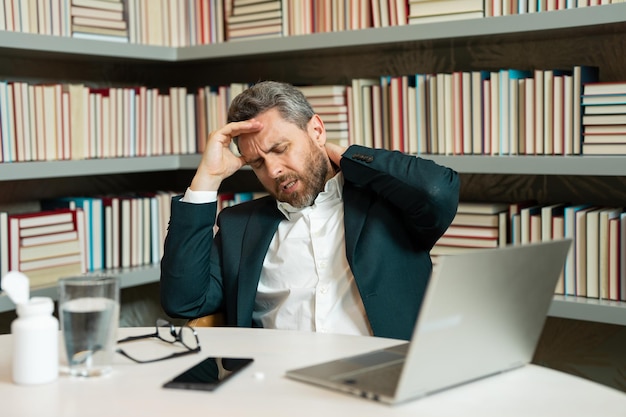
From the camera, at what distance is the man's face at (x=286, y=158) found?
84.0 inches

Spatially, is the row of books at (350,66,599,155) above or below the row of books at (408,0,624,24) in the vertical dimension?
below

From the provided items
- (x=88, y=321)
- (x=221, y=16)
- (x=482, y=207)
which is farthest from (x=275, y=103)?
(x=221, y=16)

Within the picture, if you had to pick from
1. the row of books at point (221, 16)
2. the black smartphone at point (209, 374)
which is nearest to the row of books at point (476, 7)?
the row of books at point (221, 16)

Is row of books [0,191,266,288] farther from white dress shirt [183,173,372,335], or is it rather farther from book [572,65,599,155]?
book [572,65,599,155]

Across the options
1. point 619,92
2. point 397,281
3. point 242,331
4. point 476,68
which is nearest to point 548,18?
point 619,92

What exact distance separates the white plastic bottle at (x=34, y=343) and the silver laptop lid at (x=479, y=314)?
0.55 meters

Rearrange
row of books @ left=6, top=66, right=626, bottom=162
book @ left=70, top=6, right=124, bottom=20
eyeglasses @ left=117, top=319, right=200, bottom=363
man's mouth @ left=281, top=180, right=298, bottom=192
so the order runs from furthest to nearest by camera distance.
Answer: book @ left=70, top=6, right=124, bottom=20 < row of books @ left=6, top=66, right=626, bottom=162 < man's mouth @ left=281, top=180, right=298, bottom=192 < eyeglasses @ left=117, top=319, right=200, bottom=363

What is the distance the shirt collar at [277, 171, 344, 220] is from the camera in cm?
221

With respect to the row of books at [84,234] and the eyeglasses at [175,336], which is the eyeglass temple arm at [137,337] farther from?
the row of books at [84,234]

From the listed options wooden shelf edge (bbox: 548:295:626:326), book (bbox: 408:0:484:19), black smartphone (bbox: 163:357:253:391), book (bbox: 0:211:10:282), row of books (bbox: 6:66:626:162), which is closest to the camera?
black smartphone (bbox: 163:357:253:391)

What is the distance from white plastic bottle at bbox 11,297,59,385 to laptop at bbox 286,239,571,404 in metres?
0.37

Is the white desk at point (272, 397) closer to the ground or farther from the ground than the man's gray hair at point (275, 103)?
closer to the ground

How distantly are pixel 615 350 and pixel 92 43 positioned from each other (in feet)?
6.59

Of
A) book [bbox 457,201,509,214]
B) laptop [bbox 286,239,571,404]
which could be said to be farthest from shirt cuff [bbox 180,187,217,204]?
book [bbox 457,201,509,214]
